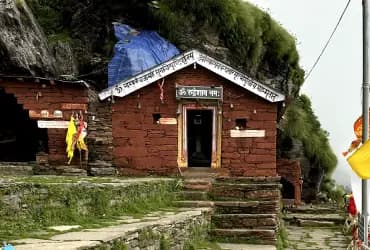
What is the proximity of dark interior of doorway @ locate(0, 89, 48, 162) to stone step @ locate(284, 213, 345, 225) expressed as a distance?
30.8 ft

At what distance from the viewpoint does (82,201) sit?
8.17 meters

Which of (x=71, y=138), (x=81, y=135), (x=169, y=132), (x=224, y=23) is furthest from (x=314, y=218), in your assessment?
(x=71, y=138)

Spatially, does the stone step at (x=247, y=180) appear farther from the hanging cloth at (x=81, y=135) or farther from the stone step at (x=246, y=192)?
the hanging cloth at (x=81, y=135)

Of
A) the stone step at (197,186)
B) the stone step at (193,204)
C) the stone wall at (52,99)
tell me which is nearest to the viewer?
the stone step at (193,204)

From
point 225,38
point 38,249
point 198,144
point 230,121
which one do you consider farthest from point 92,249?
point 225,38

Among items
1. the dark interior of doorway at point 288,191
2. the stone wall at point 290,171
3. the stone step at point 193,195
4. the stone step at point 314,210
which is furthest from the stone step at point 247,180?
the dark interior of doorway at point 288,191

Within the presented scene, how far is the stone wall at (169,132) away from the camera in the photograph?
1683 centimetres

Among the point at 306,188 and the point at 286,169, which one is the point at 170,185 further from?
the point at 306,188

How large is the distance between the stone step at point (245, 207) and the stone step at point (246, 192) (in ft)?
2.01

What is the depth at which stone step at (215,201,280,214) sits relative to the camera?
13.2 meters

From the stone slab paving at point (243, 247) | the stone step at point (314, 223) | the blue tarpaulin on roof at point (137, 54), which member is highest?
the blue tarpaulin on roof at point (137, 54)

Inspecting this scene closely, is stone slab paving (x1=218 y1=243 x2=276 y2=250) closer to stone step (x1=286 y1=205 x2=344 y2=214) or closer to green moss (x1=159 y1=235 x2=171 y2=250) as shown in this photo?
green moss (x1=159 y1=235 x2=171 y2=250)

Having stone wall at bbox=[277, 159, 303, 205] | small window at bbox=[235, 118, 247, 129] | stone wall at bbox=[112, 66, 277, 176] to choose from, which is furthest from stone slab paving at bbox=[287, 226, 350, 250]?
stone wall at bbox=[277, 159, 303, 205]

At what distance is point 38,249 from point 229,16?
19154 mm
